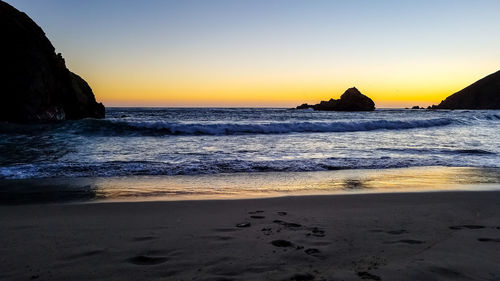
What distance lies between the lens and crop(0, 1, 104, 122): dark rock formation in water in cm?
2773

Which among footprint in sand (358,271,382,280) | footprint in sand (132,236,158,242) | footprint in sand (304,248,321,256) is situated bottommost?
footprint in sand (132,236,158,242)

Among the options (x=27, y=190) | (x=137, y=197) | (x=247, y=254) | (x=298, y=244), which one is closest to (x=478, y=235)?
(x=298, y=244)

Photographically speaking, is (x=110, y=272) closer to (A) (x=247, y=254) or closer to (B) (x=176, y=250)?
(B) (x=176, y=250)

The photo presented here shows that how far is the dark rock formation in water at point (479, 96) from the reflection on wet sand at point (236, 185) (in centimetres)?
13002

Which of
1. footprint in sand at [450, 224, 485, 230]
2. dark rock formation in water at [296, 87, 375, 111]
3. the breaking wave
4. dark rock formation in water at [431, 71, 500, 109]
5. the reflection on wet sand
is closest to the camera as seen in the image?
footprint in sand at [450, 224, 485, 230]

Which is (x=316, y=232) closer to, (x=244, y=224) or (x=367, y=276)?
(x=244, y=224)

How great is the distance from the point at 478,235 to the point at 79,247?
4035 millimetres

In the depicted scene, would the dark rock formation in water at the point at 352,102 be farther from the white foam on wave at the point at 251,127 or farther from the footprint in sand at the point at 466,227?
the footprint in sand at the point at 466,227

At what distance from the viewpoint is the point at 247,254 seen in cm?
306

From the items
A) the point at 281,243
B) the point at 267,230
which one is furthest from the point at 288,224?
the point at 281,243

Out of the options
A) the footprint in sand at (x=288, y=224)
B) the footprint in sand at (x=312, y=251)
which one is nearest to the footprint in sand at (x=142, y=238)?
the footprint in sand at (x=288, y=224)

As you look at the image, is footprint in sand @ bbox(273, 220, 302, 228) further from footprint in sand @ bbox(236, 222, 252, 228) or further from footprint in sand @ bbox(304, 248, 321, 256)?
footprint in sand @ bbox(304, 248, 321, 256)

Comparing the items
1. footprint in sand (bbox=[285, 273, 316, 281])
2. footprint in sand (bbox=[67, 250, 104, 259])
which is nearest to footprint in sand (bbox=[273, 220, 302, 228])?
footprint in sand (bbox=[285, 273, 316, 281])

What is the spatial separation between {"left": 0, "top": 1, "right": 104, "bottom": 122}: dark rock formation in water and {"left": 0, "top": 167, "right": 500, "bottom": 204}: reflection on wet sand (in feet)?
81.1
